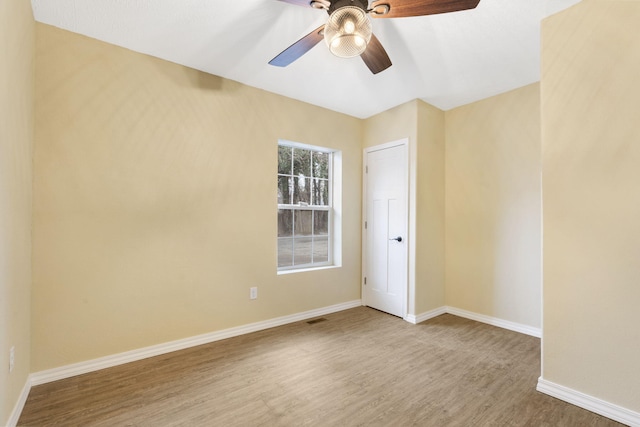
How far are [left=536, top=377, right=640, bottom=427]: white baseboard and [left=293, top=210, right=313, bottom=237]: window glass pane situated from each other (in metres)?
2.48

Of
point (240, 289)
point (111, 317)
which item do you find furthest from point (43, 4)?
point (240, 289)

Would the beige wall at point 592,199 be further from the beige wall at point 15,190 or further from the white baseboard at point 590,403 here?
the beige wall at point 15,190

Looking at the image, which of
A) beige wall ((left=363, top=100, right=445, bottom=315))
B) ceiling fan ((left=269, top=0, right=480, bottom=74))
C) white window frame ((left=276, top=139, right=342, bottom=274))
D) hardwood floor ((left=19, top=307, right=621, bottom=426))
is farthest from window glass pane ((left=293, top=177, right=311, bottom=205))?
ceiling fan ((left=269, top=0, right=480, bottom=74))

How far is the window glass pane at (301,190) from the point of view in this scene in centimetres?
345

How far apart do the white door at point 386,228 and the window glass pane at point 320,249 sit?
1.77 feet

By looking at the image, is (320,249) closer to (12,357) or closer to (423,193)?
(423,193)

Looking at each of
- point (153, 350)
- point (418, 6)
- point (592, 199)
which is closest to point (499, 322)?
point (592, 199)

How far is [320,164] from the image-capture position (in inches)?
146

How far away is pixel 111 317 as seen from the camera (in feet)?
7.35

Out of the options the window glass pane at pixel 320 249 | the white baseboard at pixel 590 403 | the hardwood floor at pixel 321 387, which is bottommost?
the hardwood floor at pixel 321 387

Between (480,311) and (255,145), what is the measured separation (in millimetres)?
3110

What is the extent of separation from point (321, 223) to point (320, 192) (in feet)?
1.31

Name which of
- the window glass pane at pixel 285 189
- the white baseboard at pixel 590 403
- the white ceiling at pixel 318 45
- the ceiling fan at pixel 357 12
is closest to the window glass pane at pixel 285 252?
the window glass pane at pixel 285 189

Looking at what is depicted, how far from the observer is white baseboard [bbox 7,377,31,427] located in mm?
1556
